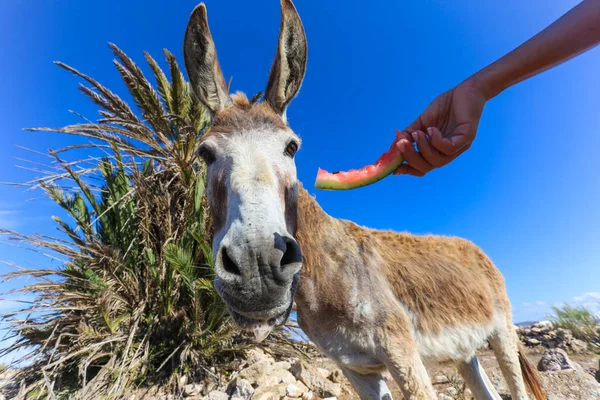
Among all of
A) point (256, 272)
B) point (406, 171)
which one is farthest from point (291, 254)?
point (406, 171)

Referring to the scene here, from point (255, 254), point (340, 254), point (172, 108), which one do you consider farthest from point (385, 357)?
point (172, 108)

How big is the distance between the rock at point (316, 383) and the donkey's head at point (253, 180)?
2929mm

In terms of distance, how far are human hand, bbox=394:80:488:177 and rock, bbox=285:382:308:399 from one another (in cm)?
347

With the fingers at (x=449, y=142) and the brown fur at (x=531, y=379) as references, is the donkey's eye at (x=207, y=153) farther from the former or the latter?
the brown fur at (x=531, y=379)

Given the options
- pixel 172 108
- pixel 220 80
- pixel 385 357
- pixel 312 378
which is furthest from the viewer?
pixel 172 108

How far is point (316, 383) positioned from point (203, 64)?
4060 mm

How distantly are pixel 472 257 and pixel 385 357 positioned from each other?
245 centimetres

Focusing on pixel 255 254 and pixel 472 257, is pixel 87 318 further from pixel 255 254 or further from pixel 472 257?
pixel 472 257

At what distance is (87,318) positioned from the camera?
432cm

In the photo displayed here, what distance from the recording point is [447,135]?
125 centimetres

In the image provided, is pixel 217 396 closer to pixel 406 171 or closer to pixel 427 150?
pixel 406 171

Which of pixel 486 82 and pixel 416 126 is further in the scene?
pixel 416 126

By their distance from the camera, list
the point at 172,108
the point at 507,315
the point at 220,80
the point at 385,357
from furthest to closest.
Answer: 1. the point at 172,108
2. the point at 507,315
3. the point at 220,80
4. the point at 385,357

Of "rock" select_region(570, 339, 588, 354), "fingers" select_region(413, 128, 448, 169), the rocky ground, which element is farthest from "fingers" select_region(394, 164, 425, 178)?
"rock" select_region(570, 339, 588, 354)
